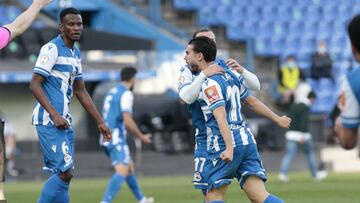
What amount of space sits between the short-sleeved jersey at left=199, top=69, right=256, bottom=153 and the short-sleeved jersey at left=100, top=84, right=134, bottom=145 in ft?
21.6

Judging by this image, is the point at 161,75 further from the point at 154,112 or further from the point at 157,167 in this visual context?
the point at 157,167

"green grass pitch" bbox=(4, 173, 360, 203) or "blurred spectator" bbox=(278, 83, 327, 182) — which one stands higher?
"blurred spectator" bbox=(278, 83, 327, 182)

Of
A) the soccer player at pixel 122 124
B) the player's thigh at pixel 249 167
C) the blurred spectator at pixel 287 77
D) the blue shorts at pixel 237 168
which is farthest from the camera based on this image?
the blurred spectator at pixel 287 77

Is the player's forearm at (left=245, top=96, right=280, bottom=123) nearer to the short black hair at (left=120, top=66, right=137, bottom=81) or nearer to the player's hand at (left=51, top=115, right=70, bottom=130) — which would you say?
the player's hand at (left=51, top=115, right=70, bottom=130)

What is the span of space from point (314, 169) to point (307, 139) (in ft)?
2.32

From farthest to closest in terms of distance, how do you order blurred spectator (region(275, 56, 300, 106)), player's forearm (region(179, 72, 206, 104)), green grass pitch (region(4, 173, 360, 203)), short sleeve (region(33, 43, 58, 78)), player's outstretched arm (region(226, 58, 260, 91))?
blurred spectator (region(275, 56, 300, 106)) → green grass pitch (region(4, 173, 360, 203)) → short sleeve (region(33, 43, 58, 78)) → player's outstretched arm (region(226, 58, 260, 91)) → player's forearm (region(179, 72, 206, 104))

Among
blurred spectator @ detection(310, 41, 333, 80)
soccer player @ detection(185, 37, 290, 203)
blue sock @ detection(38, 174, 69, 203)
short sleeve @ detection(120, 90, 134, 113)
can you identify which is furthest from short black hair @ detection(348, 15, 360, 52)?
blurred spectator @ detection(310, 41, 333, 80)

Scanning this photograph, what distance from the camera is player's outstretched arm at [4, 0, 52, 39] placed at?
35.2ft

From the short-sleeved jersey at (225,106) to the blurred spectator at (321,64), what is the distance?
23.3 metres

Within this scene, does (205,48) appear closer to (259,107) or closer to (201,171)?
(259,107)

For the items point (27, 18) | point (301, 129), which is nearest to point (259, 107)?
point (27, 18)

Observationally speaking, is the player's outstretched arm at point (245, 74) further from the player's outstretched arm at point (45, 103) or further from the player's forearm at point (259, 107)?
the player's outstretched arm at point (45, 103)

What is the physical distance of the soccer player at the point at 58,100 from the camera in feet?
37.1

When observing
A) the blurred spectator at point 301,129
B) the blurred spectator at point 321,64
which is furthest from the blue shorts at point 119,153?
the blurred spectator at point 321,64
